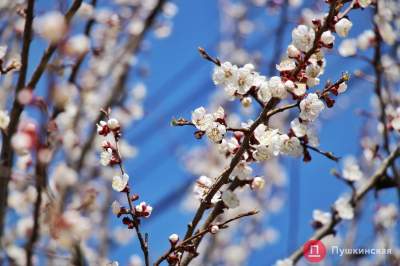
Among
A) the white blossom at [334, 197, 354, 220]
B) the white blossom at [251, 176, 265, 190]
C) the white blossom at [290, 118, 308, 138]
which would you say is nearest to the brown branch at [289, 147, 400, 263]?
the white blossom at [334, 197, 354, 220]

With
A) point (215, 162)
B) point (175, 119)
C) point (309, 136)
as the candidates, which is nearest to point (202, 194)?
point (175, 119)

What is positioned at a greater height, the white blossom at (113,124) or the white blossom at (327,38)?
the white blossom at (327,38)

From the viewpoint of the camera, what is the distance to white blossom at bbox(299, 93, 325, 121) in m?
1.53

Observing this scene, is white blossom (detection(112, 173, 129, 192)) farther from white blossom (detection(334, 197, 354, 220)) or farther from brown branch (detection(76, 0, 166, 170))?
brown branch (detection(76, 0, 166, 170))

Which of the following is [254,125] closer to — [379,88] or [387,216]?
[379,88]

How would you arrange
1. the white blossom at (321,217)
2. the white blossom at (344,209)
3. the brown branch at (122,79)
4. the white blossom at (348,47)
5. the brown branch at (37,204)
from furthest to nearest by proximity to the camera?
the white blossom at (348,47)
the brown branch at (122,79)
the white blossom at (321,217)
the white blossom at (344,209)
the brown branch at (37,204)

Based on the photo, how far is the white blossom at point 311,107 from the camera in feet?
5.02

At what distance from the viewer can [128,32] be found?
450 centimetres

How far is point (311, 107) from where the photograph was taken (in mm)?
1560

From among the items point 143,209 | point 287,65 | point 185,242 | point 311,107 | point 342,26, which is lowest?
point 185,242

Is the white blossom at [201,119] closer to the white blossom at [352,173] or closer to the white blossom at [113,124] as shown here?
the white blossom at [113,124]

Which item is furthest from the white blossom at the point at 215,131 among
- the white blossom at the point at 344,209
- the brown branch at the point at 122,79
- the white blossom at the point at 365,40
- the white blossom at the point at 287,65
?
the white blossom at the point at 365,40

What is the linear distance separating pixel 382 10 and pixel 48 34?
2325 mm

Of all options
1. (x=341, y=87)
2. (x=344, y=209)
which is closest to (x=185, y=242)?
(x=341, y=87)
